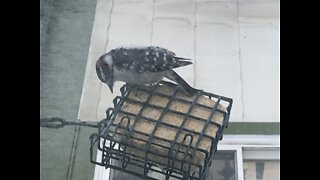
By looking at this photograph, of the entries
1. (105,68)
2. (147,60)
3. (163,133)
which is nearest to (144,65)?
(147,60)

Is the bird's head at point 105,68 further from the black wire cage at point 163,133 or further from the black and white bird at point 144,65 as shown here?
the black wire cage at point 163,133

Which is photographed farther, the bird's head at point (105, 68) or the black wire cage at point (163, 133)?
the bird's head at point (105, 68)

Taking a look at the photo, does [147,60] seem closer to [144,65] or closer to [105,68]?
[144,65]

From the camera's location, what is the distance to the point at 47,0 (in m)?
2.86

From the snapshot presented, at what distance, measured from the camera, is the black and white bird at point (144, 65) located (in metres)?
1.68

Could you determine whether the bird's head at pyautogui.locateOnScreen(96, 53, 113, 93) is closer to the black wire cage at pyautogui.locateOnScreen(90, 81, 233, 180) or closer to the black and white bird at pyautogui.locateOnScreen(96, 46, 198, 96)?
the black and white bird at pyautogui.locateOnScreen(96, 46, 198, 96)

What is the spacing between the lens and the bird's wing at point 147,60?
168 centimetres

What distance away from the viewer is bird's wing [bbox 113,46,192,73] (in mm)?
1681

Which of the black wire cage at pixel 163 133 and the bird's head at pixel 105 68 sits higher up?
the bird's head at pixel 105 68

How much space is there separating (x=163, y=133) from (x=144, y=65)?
25 cm

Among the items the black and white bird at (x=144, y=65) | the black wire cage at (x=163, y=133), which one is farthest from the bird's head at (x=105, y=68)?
the black wire cage at (x=163, y=133)

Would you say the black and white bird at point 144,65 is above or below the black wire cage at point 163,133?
above
